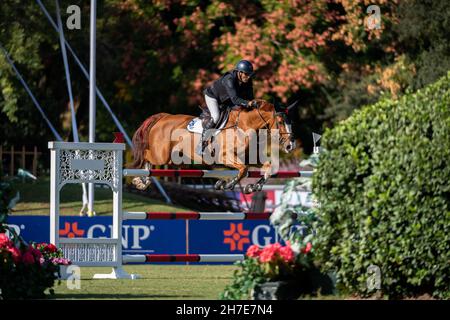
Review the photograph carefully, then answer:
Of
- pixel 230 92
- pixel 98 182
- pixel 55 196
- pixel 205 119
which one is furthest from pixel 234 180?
pixel 55 196

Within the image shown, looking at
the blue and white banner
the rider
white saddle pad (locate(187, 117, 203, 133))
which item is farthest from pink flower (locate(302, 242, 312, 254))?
white saddle pad (locate(187, 117, 203, 133))

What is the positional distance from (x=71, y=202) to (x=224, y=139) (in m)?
8.18

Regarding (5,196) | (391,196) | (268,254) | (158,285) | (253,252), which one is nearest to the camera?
(391,196)

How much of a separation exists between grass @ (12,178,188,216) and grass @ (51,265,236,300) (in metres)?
7.87

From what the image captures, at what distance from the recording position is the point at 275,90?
2786cm

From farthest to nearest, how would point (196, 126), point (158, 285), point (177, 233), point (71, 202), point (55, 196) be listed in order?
point (71, 202)
point (196, 126)
point (177, 233)
point (55, 196)
point (158, 285)

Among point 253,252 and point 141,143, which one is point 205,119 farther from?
point 253,252

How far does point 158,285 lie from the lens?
1091cm

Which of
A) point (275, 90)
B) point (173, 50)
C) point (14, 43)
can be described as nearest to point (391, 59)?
point (275, 90)

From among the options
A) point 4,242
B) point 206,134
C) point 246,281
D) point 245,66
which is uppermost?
point 245,66

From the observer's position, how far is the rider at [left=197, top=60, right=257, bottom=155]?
13.9 meters

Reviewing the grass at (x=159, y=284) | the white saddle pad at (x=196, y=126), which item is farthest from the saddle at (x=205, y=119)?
the grass at (x=159, y=284)

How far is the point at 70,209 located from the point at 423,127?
14958 mm

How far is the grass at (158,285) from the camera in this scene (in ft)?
30.9
